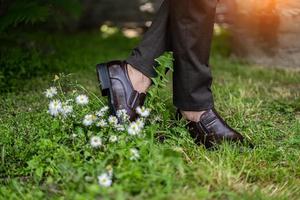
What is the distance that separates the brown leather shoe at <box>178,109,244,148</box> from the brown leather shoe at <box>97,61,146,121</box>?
291mm

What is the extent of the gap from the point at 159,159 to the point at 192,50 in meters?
0.67

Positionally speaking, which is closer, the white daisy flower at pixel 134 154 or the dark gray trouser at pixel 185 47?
the white daisy flower at pixel 134 154

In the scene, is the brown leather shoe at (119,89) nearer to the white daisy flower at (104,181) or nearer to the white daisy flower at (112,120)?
the white daisy flower at (112,120)

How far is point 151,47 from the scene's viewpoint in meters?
2.68

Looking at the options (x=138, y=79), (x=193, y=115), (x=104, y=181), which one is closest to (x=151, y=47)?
(x=138, y=79)

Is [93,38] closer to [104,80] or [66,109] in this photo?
[104,80]

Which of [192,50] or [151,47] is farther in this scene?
[151,47]

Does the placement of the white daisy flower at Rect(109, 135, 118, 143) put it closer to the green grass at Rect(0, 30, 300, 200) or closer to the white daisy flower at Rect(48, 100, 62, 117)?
the green grass at Rect(0, 30, 300, 200)

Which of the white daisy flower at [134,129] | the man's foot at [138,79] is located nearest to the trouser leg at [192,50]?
the man's foot at [138,79]

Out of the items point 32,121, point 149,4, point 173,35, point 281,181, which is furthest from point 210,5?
point 149,4

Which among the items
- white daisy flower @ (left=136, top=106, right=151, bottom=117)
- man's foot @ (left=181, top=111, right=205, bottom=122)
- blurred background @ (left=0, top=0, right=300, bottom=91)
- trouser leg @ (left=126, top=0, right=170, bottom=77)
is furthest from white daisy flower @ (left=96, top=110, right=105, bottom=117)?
blurred background @ (left=0, top=0, right=300, bottom=91)

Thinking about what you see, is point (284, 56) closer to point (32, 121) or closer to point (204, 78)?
point (204, 78)

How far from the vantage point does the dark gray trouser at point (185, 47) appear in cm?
250

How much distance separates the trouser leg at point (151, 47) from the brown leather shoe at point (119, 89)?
0.25ft
